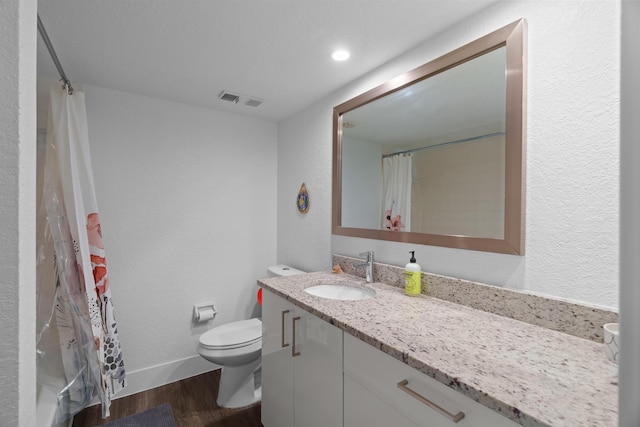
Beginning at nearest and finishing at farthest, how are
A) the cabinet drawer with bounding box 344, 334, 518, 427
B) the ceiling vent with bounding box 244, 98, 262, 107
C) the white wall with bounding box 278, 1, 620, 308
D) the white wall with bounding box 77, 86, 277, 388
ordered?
the cabinet drawer with bounding box 344, 334, 518, 427, the white wall with bounding box 278, 1, 620, 308, the white wall with bounding box 77, 86, 277, 388, the ceiling vent with bounding box 244, 98, 262, 107

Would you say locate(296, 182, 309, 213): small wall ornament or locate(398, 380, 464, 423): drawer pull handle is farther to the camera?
locate(296, 182, 309, 213): small wall ornament

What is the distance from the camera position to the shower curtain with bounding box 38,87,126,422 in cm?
148

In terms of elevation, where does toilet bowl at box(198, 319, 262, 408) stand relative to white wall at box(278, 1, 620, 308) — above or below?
below

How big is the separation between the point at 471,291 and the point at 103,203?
2334 millimetres

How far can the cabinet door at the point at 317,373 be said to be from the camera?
3.84ft

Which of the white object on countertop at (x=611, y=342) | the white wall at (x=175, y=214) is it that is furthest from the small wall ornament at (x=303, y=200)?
the white object on countertop at (x=611, y=342)

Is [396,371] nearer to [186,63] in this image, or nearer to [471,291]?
[471,291]

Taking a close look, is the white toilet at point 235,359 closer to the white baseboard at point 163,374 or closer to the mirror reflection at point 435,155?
the white baseboard at point 163,374

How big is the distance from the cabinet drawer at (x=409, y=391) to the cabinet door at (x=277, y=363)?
1.56ft

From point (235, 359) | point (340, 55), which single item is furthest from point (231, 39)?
point (235, 359)

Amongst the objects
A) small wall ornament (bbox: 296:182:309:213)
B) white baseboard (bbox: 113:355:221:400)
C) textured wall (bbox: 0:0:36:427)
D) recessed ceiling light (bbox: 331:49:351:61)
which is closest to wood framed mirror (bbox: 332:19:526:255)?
recessed ceiling light (bbox: 331:49:351:61)

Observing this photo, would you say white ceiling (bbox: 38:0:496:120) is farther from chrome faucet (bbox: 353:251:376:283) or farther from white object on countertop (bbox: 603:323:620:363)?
white object on countertop (bbox: 603:323:620:363)
